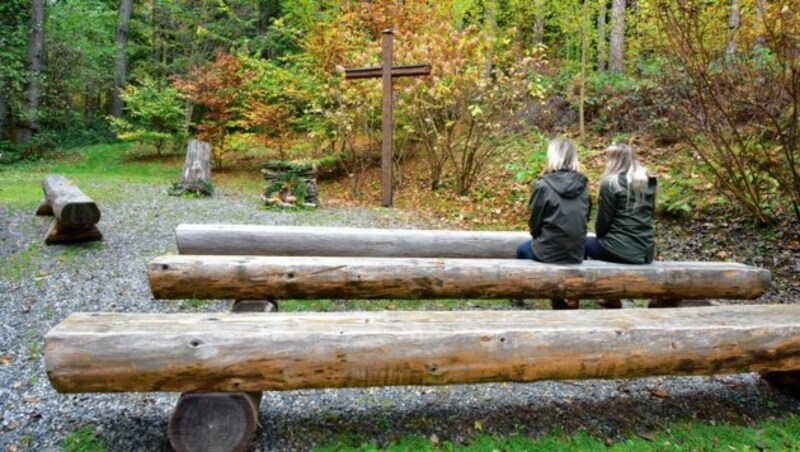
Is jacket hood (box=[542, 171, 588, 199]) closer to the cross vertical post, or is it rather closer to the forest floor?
the forest floor

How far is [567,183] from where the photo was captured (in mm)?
4109

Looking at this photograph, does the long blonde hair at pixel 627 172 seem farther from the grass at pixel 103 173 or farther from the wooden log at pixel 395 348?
the grass at pixel 103 173

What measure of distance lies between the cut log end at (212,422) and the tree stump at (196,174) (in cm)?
875

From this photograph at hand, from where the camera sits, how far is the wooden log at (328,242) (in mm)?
4535

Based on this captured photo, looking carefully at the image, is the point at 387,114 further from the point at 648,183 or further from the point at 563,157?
the point at 648,183

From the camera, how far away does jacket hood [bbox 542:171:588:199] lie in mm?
4102

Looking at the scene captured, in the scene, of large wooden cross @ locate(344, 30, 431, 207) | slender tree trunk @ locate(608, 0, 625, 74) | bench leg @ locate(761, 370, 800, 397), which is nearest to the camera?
bench leg @ locate(761, 370, 800, 397)

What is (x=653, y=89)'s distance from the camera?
38.0 feet

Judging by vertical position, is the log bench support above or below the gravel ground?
above

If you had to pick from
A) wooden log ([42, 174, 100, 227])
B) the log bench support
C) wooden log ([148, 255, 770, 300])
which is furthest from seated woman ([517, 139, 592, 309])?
wooden log ([42, 174, 100, 227])

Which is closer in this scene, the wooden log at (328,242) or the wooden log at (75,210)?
the wooden log at (328,242)

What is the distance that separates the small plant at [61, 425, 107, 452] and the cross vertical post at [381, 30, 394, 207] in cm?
772

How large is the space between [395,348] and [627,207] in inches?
105

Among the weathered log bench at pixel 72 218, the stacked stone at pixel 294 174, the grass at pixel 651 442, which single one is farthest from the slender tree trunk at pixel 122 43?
the grass at pixel 651 442
